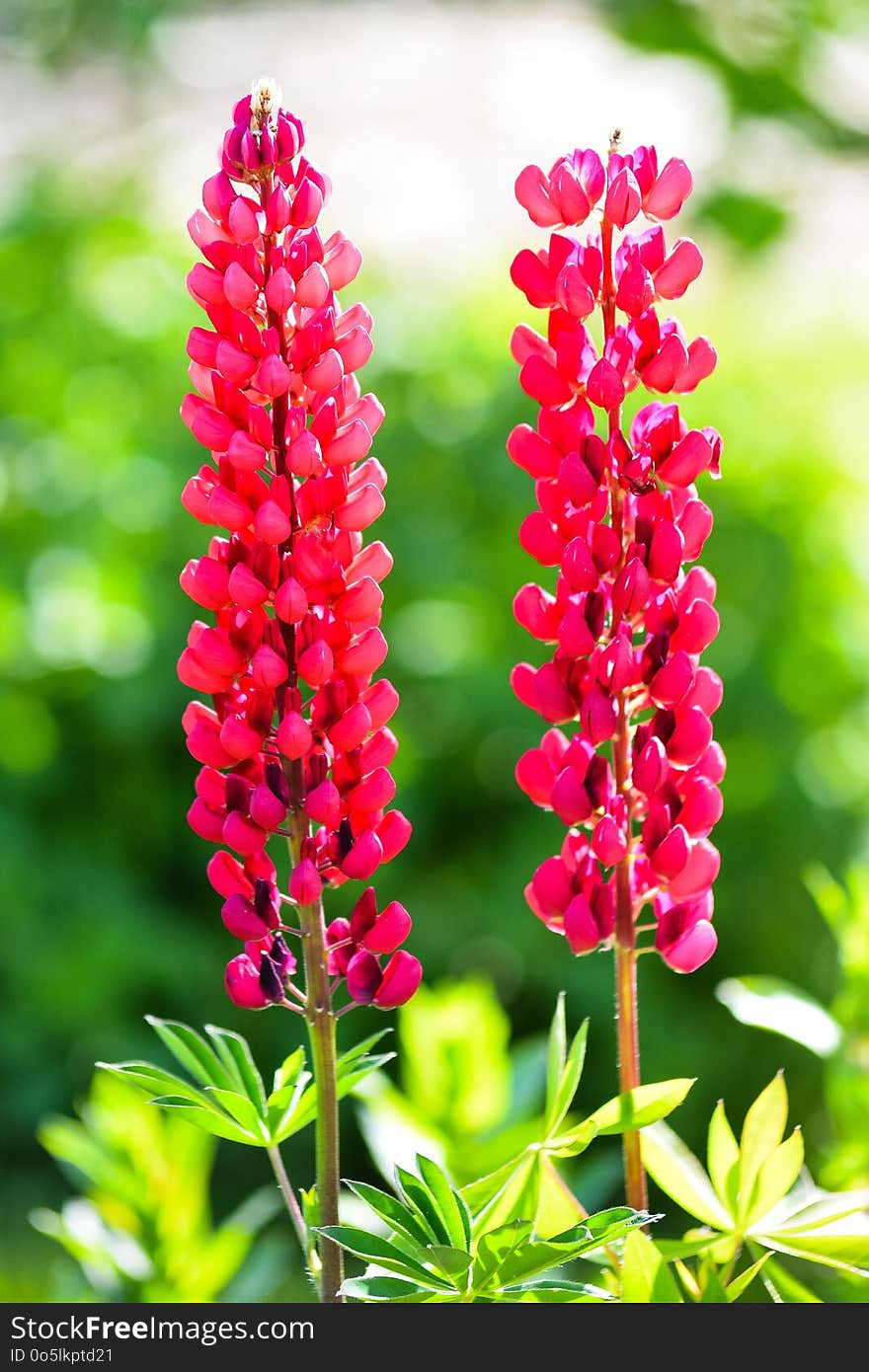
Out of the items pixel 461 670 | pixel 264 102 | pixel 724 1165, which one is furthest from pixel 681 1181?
pixel 461 670

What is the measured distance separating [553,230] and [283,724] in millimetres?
281

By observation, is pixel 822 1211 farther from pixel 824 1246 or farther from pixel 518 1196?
pixel 518 1196

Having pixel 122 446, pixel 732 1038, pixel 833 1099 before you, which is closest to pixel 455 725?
pixel 732 1038

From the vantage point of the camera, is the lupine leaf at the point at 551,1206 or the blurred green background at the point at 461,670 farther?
the blurred green background at the point at 461,670

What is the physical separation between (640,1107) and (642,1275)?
0.06 meters

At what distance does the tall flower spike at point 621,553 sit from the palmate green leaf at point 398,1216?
92 millimetres

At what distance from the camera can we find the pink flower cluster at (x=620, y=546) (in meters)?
0.65

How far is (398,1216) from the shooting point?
2.19 feet

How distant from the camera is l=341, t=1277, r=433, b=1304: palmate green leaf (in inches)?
24.0

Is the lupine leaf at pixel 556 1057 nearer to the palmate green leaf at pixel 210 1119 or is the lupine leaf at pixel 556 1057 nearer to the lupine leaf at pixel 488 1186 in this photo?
the lupine leaf at pixel 488 1186

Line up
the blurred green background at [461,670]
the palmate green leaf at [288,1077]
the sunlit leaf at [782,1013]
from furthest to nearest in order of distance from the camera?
the blurred green background at [461,670] → the sunlit leaf at [782,1013] → the palmate green leaf at [288,1077]

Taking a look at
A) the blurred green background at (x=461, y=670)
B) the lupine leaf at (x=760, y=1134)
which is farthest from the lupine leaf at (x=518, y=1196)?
the blurred green background at (x=461, y=670)

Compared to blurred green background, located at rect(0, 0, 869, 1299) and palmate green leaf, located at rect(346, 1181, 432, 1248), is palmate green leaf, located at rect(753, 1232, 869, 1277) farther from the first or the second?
blurred green background, located at rect(0, 0, 869, 1299)
